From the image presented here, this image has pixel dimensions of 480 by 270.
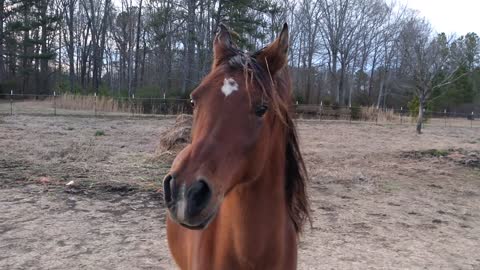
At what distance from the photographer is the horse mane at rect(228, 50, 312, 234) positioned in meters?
1.75

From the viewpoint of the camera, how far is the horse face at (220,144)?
1416 mm

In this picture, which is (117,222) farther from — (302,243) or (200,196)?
(200,196)

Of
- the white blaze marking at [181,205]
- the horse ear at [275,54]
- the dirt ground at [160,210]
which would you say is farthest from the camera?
the dirt ground at [160,210]

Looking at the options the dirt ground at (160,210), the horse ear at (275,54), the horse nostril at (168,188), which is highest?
the horse ear at (275,54)

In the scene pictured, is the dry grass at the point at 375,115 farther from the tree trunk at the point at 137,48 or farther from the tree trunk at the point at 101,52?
the tree trunk at the point at 101,52

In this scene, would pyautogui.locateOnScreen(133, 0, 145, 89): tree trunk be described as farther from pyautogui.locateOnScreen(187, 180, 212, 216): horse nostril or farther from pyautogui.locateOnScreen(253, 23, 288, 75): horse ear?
pyautogui.locateOnScreen(187, 180, 212, 216): horse nostril

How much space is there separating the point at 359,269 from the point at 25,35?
39.2 meters

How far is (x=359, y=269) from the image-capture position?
4.07 m

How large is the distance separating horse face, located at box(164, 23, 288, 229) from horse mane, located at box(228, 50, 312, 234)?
22mm

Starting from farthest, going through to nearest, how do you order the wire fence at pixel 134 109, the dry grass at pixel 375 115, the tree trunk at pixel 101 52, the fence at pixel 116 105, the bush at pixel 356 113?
the tree trunk at pixel 101 52, the bush at pixel 356 113, the dry grass at pixel 375 115, the fence at pixel 116 105, the wire fence at pixel 134 109

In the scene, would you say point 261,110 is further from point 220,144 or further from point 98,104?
point 98,104

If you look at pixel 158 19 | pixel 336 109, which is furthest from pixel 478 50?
pixel 158 19

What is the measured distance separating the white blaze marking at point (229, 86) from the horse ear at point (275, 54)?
0.25 m

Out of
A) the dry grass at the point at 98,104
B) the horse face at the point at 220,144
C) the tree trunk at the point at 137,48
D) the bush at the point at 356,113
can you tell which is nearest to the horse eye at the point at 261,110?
the horse face at the point at 220,144
